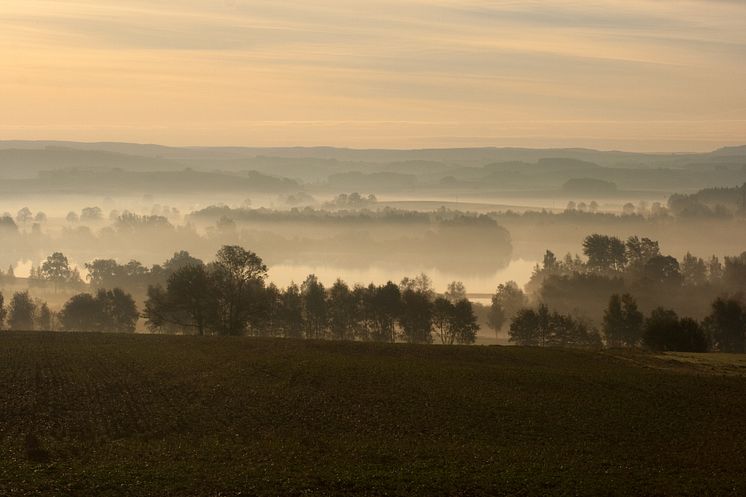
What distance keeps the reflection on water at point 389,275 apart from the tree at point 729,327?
6592cm

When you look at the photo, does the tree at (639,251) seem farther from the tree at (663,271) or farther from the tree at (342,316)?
the tree at (342,316)

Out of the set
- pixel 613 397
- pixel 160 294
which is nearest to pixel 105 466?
pixel 613 397

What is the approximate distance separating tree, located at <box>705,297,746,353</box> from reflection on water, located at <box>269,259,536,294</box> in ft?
216

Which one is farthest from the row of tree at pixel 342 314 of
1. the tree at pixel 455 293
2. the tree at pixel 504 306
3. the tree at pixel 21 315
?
the tree at pixel 455 293

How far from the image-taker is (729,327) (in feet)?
300

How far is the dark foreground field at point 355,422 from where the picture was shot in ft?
100

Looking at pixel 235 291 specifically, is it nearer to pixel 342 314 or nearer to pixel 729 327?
pixel 342 314

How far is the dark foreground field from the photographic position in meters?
30.5

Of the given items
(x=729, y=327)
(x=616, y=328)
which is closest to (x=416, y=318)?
(x=616, y=328)

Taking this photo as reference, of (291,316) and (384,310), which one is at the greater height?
(384,310)

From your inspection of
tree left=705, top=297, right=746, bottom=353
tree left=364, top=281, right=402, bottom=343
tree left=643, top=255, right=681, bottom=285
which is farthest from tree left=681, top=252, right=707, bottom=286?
tree left=364, top=281, right=402, bottom=343

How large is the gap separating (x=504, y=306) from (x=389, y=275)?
57.0 meters

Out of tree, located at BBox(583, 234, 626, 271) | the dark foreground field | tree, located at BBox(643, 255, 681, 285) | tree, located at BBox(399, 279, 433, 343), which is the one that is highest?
tree, located at BBox(583, 234, 626, 271)

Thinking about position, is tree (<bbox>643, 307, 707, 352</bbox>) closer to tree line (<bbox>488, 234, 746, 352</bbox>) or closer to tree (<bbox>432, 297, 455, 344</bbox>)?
tree line (<bbox>488, 234, 746, 352</bbox>)
